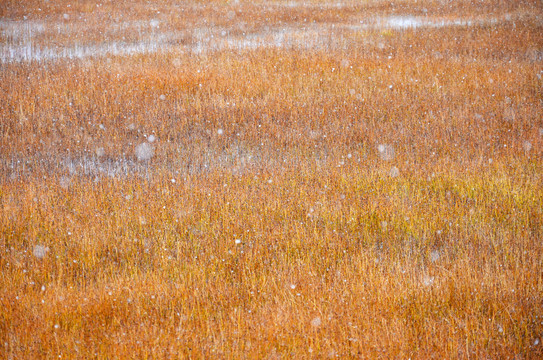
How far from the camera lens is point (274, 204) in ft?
18.2

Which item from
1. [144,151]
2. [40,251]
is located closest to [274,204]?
[40,251]

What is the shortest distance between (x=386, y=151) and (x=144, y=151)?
12.9ft

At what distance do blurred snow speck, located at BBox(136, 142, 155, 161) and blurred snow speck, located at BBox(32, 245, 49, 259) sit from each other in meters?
2.90

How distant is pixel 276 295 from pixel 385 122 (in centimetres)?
540

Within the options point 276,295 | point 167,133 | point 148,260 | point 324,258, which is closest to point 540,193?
point 324,258

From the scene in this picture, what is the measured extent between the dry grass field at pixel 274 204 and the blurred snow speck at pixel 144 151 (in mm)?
101

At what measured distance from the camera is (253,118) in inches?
349

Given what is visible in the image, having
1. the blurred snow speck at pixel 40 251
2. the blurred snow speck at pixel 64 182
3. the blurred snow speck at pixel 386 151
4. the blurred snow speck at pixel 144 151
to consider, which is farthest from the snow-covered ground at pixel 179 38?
the blurred snow speck at pixel 40 251

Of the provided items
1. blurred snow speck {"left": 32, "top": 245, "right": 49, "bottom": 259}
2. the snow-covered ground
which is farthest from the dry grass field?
the snow-covered ground

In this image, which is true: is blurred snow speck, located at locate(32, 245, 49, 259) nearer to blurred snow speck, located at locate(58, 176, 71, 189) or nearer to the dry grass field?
the dry grass field

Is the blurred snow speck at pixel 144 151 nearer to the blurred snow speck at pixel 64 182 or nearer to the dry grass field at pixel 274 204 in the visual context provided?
the dry grass field at pixel 274 204

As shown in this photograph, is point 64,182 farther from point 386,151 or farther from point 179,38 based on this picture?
point 179,38

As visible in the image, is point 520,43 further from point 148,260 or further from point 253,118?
point 148,260

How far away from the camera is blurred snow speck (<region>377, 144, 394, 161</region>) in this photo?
7112 mm
